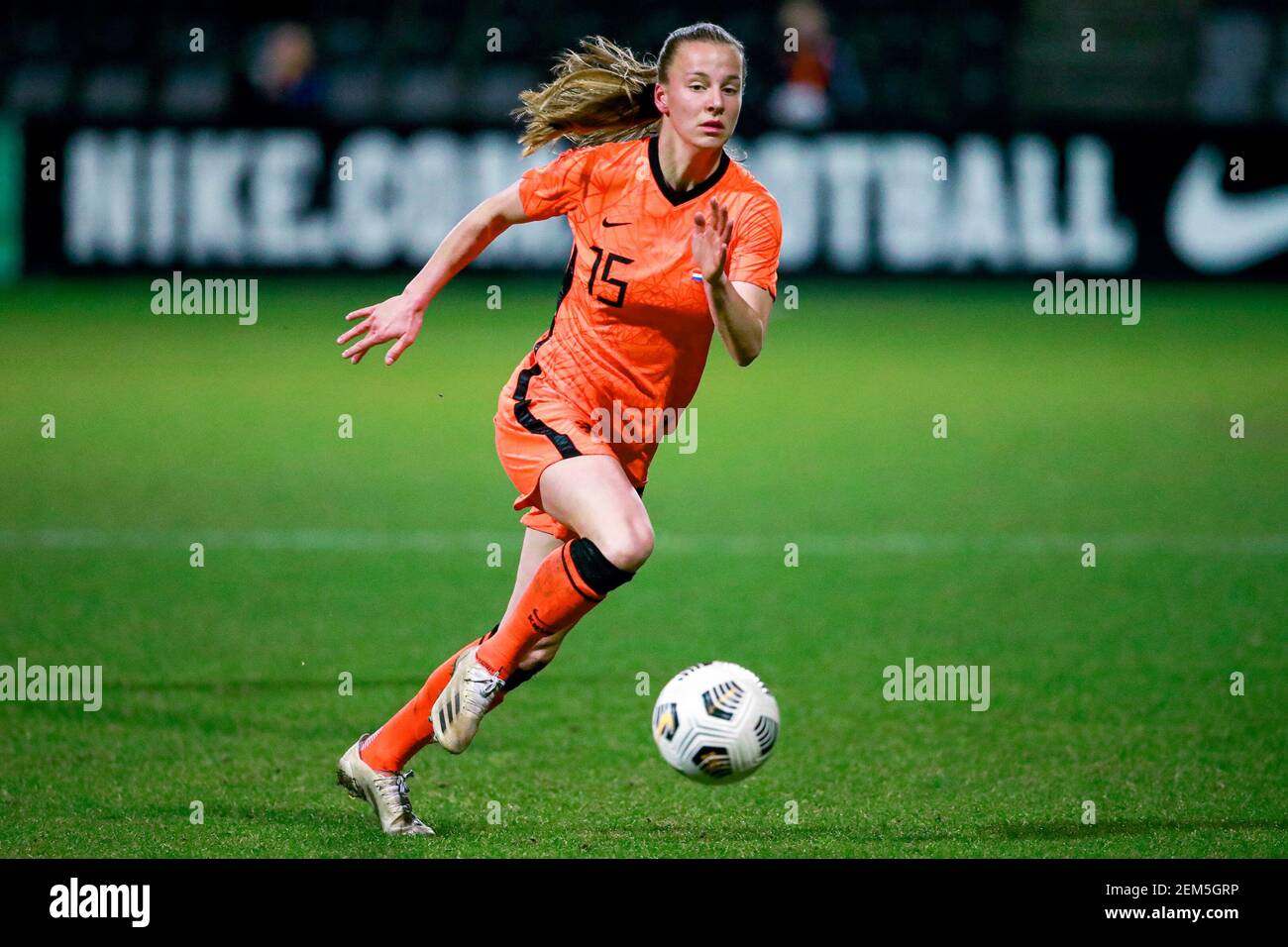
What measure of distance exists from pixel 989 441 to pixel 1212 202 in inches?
267

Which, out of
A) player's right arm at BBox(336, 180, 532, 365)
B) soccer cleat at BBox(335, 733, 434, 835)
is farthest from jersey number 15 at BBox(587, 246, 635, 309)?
soccer cleat at BBox(335, 733, 434, 835)

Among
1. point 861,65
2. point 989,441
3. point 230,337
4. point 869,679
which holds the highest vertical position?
point 861,65

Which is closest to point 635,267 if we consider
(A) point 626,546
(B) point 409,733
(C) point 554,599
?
(A) point 626,546

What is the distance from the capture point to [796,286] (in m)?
19.4

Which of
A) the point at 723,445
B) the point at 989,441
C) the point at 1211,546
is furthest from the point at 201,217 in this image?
the point at 1211,546

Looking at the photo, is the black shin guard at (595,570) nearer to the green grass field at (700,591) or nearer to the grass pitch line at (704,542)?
the green grass field at (700,591)

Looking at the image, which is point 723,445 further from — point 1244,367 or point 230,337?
point 230,337

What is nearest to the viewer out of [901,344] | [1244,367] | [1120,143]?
[1244,367]

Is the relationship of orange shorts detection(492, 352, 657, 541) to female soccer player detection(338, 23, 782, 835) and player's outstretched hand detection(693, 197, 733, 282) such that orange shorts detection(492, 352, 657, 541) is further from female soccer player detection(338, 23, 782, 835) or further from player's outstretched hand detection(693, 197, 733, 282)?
player's outstretched hand detection(693, 197, 733, 282)

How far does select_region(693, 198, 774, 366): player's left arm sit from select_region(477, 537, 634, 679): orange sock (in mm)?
674

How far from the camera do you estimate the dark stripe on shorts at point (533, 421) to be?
5.48m

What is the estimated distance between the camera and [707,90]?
213 inches

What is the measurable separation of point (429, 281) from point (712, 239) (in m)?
1.07

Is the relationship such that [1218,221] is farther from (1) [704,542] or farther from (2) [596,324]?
(2) [596,324]
